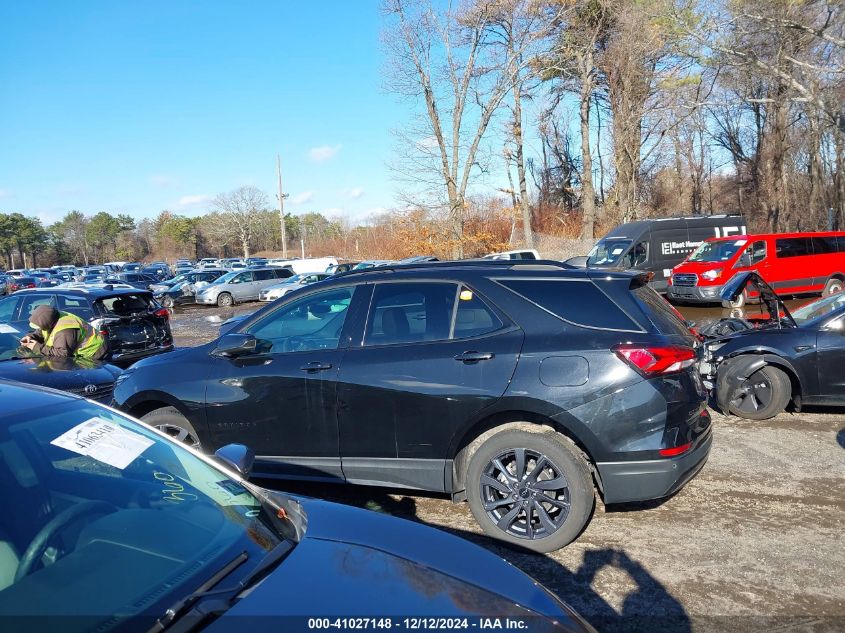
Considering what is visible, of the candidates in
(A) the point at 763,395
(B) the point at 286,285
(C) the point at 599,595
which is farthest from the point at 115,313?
(B) the point at 286,285

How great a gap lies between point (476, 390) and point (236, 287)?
90.9 feet

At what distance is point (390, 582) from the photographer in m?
2.06

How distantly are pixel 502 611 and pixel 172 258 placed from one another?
102 meters

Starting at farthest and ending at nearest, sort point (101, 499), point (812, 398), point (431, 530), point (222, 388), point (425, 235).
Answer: point (425, 235), point (812, 398), point (222, 388), point (431, 530), point (101, 499)

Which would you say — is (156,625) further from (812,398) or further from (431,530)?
(812,398)

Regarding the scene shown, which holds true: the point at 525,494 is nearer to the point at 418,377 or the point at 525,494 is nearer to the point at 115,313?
the point at 418,377

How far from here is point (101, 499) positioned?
2.20 m

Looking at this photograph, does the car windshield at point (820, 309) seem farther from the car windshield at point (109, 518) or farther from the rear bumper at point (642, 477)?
the car windshield at point (109, 518)

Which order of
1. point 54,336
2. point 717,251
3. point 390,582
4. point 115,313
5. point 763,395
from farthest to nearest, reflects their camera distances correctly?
1. point 717,251
2. point 115,313
3. point 54,336
4. point 763,395
5. point 390,582

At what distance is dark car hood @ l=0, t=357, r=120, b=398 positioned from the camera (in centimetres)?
654

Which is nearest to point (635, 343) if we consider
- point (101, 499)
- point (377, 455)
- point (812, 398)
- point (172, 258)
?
point (377, 455)

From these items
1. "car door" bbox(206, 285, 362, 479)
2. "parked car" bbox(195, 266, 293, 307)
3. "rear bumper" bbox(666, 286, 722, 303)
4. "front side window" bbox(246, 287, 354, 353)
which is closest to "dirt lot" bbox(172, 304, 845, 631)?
"car door" bbox(206, 285, 362, 479)

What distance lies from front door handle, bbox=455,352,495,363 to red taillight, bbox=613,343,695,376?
0.80 metres

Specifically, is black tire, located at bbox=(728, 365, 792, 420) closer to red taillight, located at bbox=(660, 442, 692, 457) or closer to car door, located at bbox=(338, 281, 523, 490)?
red taillight, located at bbox=(660, 442, 692, 457)
